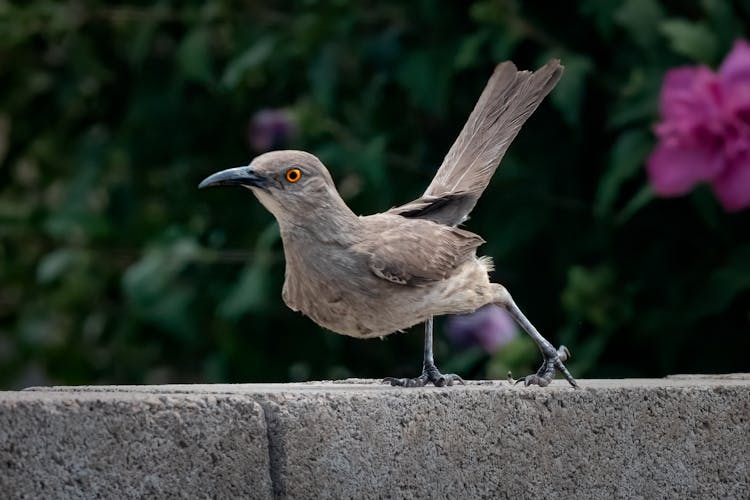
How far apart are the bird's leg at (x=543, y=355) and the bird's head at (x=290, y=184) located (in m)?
0.61

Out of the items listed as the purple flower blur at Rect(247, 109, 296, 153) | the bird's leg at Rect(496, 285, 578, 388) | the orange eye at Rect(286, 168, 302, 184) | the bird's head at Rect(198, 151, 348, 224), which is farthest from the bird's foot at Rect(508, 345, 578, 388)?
the purple flower blur at Rect(247, 109, 296, 153)

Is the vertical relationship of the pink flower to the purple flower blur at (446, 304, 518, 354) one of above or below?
above

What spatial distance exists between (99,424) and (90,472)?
0.09 meters

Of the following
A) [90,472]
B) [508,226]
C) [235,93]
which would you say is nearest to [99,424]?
[90,472]

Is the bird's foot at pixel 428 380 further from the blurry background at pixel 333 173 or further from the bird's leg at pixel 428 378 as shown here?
the blurry background at pixel 333 173

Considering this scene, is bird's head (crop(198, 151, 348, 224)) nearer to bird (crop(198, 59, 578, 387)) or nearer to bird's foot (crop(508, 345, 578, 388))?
bird (crop(198, 59, 578, 387))

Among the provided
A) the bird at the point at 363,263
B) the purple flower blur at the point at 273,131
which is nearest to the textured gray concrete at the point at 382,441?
the bird at the point at 363,263

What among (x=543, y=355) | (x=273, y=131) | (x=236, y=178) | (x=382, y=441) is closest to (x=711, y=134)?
(x=543, y=355)

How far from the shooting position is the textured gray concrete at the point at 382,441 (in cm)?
282

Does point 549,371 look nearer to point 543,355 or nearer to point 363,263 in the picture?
point 543,355

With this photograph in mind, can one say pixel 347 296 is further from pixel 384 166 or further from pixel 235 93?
pixel 235 93

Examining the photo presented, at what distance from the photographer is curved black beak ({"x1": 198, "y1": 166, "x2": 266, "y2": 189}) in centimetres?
358

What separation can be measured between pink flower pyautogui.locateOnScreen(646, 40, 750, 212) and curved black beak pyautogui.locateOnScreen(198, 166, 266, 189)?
1420mm

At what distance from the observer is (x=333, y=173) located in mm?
5773
